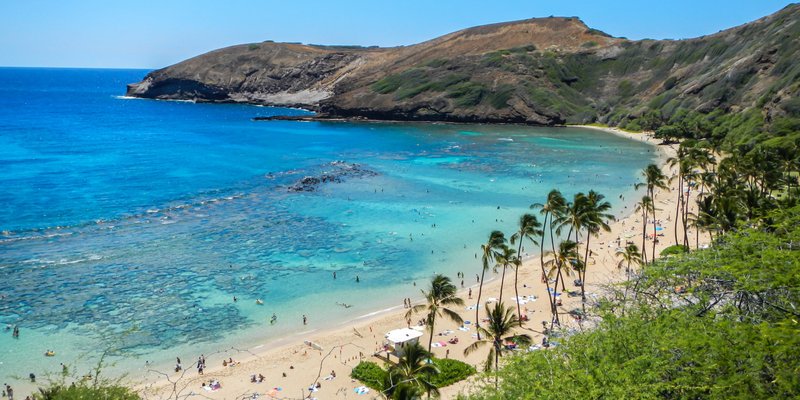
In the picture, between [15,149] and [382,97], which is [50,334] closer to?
[15,149]

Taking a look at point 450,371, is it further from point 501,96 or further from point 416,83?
point 416,83

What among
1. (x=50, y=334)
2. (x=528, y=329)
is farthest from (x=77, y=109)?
(x=528, y=329)

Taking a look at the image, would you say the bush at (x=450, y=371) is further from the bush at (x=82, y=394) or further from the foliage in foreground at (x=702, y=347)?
the bush at (x=82, y=394)

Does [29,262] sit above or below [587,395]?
below

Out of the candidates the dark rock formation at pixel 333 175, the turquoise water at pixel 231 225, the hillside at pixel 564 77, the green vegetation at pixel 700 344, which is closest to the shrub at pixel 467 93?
the hillside at pixel 564 77

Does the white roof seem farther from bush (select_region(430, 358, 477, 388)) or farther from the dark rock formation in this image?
the dark rock formation

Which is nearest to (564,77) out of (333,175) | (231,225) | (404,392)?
(333,175)
